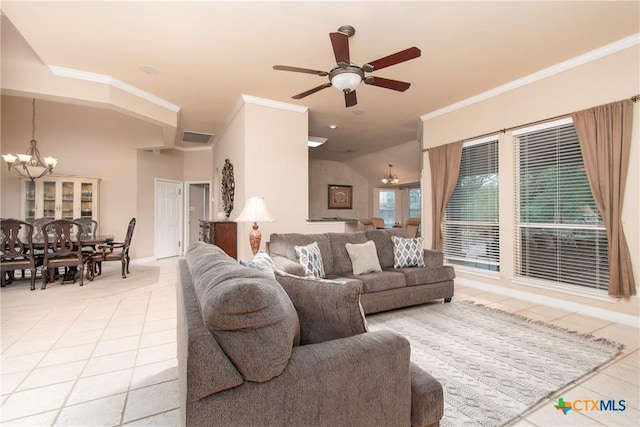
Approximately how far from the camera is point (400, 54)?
8.02 ft

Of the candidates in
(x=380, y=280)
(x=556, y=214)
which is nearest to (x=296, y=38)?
(x=380, y=280)

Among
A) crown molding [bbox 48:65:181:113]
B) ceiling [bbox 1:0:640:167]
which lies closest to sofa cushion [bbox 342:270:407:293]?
ceiling [bbox 1:0:640:167]

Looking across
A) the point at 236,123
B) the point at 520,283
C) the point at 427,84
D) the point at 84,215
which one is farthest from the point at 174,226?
the point at 520,283

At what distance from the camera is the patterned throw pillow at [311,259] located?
10.1 feet

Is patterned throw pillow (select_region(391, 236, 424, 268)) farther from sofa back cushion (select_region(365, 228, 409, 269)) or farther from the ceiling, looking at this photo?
the ceiling

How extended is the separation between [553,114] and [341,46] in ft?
9.58

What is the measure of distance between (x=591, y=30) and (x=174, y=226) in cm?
831

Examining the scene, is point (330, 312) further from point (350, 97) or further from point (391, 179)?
point (391, 179)

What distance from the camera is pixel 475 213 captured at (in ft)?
15.1

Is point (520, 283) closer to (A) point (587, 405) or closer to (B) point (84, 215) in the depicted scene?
(A) point (587, 405)

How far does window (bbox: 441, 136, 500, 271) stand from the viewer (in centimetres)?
434

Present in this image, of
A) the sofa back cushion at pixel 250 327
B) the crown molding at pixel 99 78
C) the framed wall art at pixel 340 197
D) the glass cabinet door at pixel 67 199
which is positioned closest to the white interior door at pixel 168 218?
the glass cabinet door at pixel 67 199

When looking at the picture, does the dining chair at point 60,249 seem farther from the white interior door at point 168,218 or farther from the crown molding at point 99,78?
the white interior door at point 168,218

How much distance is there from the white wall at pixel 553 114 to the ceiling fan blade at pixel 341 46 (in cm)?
277
